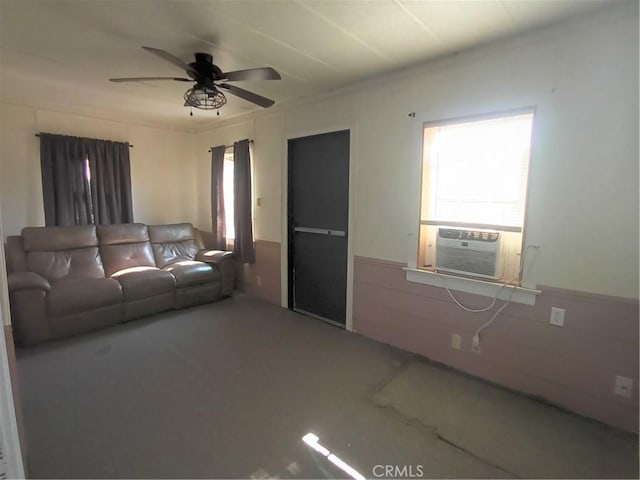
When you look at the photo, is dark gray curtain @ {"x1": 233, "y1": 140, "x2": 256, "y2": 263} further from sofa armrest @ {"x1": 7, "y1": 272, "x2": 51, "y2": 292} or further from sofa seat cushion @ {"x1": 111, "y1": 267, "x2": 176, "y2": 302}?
sofa armrest @ {"x1": 7, "y1": 272, "x2": 51, "y2": 292}

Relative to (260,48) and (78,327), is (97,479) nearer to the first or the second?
(78,327)

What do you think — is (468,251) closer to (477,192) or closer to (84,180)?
(477,192)

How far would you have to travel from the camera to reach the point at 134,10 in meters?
1.84

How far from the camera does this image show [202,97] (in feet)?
7.84

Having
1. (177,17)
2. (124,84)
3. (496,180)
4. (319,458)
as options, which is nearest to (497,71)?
(496,180)

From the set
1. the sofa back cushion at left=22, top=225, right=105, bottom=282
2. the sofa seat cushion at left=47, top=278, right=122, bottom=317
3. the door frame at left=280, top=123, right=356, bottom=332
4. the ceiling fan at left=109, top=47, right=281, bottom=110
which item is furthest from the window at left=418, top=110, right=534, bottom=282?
the sofa back cushion at left=22, top=225, right=105, bottom=282

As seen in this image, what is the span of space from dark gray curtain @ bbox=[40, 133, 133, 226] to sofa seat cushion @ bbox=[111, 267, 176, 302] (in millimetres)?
977

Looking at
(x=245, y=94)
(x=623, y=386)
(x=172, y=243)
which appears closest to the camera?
(x=623, y=386)

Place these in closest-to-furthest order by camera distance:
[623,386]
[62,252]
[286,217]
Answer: [623,386], [62,252], [286,217]

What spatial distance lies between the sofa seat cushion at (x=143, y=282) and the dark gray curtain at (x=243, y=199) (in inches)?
37.6

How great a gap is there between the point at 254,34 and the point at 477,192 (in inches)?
74.4

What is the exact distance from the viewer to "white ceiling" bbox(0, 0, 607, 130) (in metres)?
1.80

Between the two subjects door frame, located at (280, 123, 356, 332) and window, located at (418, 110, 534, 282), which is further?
door frame, located at (280, 123, 356, 332)

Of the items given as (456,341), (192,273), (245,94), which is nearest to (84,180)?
(192,273)
